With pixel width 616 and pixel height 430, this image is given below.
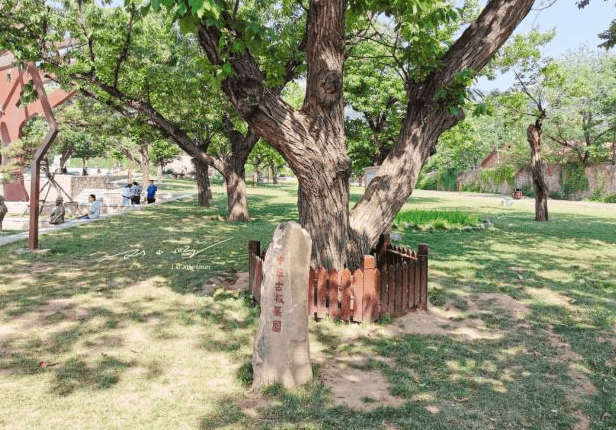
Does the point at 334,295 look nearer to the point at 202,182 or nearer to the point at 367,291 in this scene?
the point at 367,291

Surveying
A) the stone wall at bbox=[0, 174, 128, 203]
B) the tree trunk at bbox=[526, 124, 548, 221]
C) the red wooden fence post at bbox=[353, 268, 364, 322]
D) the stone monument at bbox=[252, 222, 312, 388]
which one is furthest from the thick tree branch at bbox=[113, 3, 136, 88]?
the stone wall at bbox=[0, 174, 128, 203]

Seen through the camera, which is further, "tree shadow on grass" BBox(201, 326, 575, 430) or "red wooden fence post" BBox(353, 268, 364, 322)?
"red wooden fence post" BBox(353, 268, 364, 322)

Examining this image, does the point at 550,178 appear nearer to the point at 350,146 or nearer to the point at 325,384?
the point at 350,146

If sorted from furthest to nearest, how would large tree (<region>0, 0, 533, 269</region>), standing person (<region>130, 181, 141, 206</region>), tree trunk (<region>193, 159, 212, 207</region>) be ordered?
standing person (<region>130, 181, 141, 206</region>), tree trunk (<region>193, 159, 212, 207</region>), large tree (<region>0, 0, 533, 269</region>)

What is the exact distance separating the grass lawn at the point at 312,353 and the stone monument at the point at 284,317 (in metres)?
0.18

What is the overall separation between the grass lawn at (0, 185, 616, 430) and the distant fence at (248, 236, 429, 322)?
241 millimetres

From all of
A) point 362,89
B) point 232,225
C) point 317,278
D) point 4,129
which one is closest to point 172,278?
point 317,278

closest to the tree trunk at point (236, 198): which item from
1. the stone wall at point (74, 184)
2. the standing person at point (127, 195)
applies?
the standing person at point (127, 195)

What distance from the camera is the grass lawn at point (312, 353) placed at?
409 cm

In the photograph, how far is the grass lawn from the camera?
4.09 meters

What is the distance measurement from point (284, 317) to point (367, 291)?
208cm

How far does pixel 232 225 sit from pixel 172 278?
8335 millimetres

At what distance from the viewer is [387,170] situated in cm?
729

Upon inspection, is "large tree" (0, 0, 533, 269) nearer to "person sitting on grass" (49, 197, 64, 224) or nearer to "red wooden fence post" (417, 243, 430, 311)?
"red wooden fence post" (417, 243, 430, 311)
